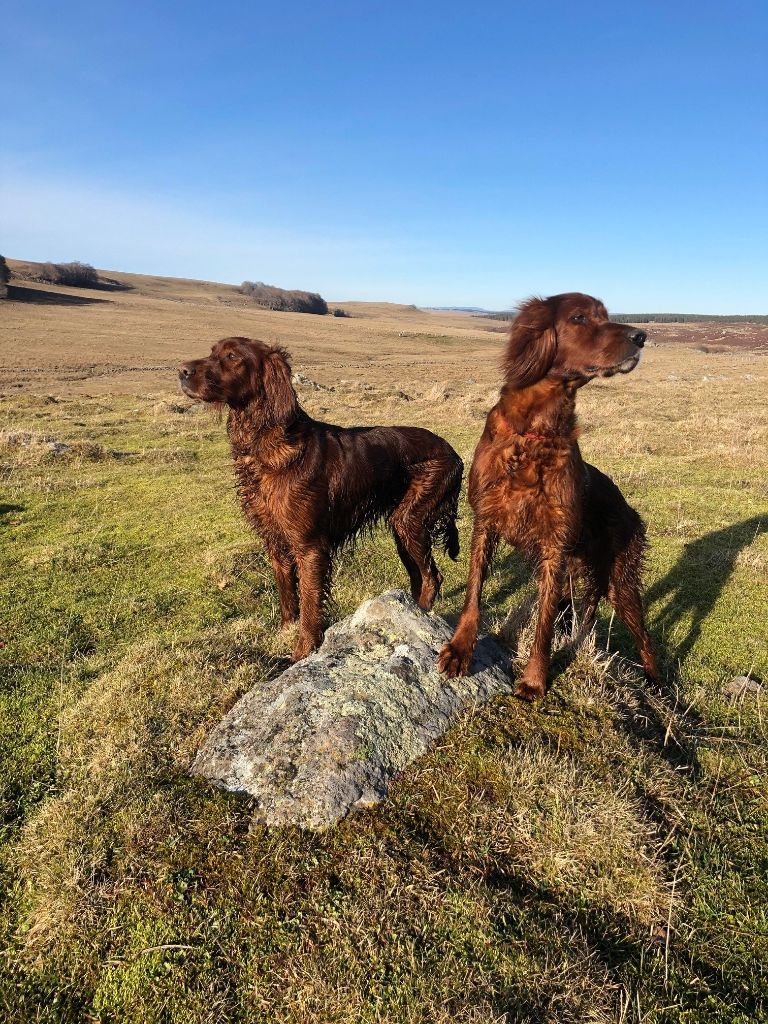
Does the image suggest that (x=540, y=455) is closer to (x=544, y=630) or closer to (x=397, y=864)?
(x=544, y=630)

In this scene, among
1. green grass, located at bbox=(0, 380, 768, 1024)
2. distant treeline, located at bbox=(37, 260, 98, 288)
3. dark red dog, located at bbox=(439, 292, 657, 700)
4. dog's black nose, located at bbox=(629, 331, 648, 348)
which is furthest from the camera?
distant treeline, located at bbox=(37, 260, 98, 288)

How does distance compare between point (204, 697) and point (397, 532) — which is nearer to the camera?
point (204, 697)

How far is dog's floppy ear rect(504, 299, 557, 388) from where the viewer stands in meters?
3.04

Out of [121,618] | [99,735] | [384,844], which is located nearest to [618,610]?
[384,844]

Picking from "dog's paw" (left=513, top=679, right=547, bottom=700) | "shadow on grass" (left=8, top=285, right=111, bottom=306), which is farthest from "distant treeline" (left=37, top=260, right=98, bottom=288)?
"dog's paw" (left=513, top=679, right=547, bottom=700)

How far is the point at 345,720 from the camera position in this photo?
2.74 m

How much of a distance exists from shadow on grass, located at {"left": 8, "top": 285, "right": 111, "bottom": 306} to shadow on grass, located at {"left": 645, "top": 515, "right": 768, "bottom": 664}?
2587 inches

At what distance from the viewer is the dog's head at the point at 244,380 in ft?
12.9

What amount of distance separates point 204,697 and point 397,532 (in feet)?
7.23

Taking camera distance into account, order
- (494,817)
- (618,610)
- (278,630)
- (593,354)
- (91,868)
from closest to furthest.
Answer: (91,868) < (494,817) < (593,354) < (618,610) < (278,630)

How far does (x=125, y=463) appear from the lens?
37.4 ft

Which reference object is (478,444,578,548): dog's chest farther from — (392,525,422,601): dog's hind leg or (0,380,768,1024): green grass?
(392,525,422,601): dog's hind leg

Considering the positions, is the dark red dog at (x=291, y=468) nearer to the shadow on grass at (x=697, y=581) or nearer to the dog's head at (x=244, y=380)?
the dog's head at (x=244, y=380)

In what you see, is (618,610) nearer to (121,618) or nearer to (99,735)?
(99,735)
